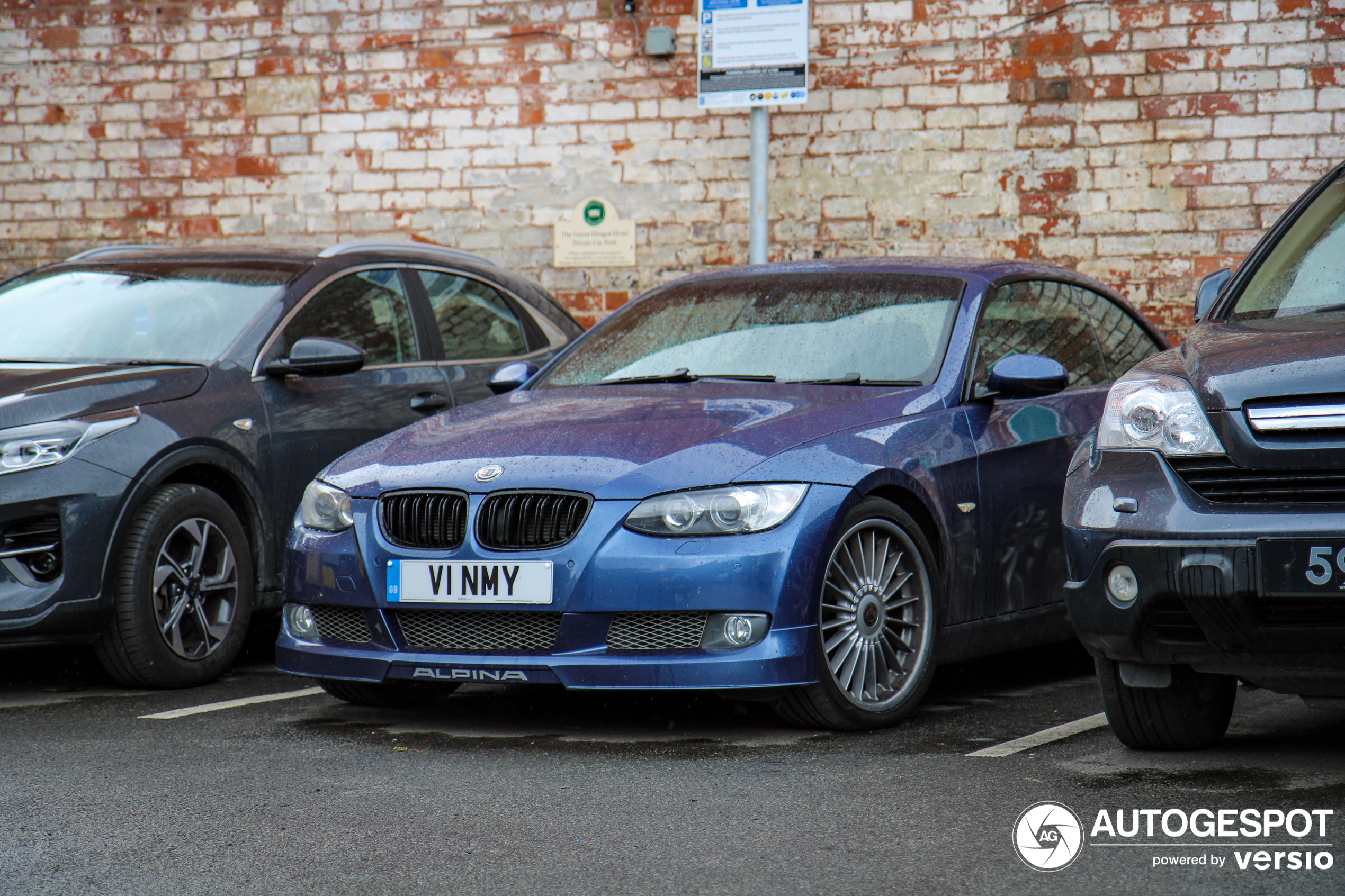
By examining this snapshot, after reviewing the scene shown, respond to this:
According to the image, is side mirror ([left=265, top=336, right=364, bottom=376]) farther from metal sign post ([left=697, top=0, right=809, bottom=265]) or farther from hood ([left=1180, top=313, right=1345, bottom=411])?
metal sign post ([left=697, top=0, right=809, bottom=265])

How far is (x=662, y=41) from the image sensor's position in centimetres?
1218

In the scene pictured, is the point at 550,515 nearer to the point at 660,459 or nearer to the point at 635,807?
the point at 660,459

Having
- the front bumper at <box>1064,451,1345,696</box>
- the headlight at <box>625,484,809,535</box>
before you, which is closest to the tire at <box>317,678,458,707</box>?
the headlight at <box>625,484,809,535</box>

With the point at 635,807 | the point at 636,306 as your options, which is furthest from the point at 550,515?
the point at 636,306

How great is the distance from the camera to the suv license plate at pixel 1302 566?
11.8ft

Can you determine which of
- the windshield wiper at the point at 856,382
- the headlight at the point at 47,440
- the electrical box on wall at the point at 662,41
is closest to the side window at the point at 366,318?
the headlight at the point at 47,440

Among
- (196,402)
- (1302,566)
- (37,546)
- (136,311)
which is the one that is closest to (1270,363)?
(1302,566)

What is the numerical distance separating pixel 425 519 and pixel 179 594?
5.13ft

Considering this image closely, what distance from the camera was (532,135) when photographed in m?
12.6

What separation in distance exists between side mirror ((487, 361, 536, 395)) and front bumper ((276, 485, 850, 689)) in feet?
4.62

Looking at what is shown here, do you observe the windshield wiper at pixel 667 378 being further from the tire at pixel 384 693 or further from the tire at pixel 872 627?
the tire at pixel 384 693

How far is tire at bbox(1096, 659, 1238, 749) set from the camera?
430 centimetres

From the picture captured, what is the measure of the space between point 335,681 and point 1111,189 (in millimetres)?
8061

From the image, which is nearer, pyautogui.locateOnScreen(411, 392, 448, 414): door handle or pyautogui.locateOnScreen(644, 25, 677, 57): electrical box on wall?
pyautogui.locateOnScreen(411, 392, 448, 414): door handle
